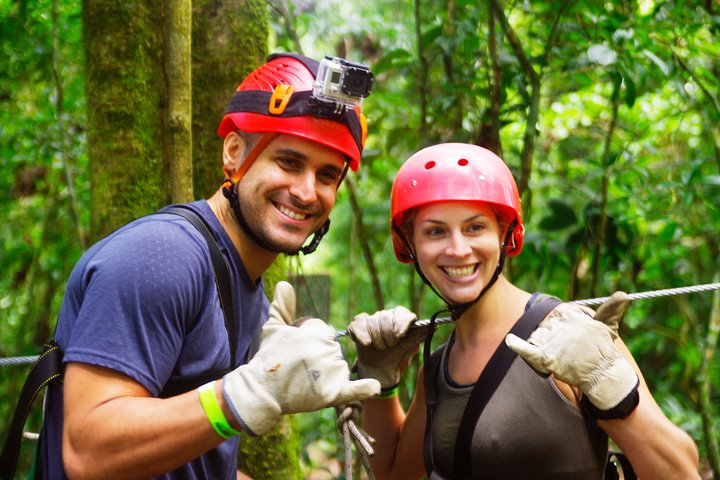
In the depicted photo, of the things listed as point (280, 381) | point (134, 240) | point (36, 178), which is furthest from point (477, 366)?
point (36, 178)

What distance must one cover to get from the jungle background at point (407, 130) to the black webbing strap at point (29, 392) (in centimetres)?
97

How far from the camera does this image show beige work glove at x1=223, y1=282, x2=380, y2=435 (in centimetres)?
175

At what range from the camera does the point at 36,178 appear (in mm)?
7121

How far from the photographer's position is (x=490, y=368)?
2352 millimetres

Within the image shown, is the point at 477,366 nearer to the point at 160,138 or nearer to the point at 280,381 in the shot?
the point at 280,381

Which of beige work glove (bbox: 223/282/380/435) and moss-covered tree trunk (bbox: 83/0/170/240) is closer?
beige work glove (bbox: 223/282/380/435)

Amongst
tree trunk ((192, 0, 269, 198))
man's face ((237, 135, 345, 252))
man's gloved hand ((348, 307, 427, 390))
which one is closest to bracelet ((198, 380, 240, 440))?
man's face ((237, 135, 345, 252))

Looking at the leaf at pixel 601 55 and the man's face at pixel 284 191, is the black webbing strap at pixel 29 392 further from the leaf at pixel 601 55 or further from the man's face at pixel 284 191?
the leaf at pixel 601 55

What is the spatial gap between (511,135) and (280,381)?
16.5ft

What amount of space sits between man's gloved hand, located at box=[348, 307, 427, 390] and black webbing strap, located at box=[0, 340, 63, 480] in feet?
3.71

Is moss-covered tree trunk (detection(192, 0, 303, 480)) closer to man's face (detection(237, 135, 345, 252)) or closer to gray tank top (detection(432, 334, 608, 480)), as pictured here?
man's face (detection(237, 135, 345, 252))

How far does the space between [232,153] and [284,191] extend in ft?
1.05

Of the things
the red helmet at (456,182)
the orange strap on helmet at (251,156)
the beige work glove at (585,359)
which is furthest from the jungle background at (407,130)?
the beige work glove at (585,359)

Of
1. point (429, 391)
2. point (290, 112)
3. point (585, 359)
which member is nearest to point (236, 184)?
point (290, 112)
